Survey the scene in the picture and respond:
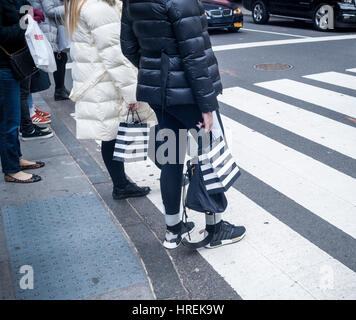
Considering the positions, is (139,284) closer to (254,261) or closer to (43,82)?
(254,261)

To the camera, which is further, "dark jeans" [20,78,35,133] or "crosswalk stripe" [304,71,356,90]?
"crosswalk stripe" [304,71,356,90]

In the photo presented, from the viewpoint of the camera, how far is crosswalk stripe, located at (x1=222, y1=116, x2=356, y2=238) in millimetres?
3882

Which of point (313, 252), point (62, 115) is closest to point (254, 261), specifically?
point (313, 252)

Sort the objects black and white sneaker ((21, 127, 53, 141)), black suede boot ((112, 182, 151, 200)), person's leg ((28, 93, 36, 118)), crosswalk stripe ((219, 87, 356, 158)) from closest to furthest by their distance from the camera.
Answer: black suede boot ((112, 182, 151, 200)) → crosswalk stripe ((219, 87, 356, 158)) → black and white sneaker ((21, 127, 53, 141)) → person's leg ((28, 93, 36, 118))

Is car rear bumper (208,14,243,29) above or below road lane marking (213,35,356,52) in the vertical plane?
above

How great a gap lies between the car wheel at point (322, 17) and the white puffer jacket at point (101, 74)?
36.9 ft

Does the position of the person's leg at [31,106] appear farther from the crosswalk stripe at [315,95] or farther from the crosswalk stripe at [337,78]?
the crosswalk stripe at [337,78]

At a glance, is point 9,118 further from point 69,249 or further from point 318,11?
point 318,11

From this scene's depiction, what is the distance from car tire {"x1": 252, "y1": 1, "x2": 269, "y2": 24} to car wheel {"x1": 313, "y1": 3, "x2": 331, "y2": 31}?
2.41 metres

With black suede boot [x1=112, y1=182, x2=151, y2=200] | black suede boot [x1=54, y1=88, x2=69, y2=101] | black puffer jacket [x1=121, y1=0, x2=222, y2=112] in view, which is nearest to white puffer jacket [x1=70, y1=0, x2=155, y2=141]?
black puffer jacket [x1=121, y1=0, x2=222, y2=112]

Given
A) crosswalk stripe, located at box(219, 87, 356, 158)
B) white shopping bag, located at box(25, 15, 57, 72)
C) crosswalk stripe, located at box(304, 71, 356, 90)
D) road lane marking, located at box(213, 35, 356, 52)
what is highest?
white shopping bag, located at box(25, 15, 57, 72)

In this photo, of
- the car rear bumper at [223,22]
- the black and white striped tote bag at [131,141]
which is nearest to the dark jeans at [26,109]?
the black and white striped tote bag at [131,141]

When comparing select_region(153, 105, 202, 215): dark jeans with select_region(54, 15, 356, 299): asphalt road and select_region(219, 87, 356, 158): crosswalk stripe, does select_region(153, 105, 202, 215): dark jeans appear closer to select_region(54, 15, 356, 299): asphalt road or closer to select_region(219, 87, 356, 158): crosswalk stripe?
select_region(54, 15, 356, 299): asphalt road

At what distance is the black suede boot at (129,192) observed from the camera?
13.8ft
